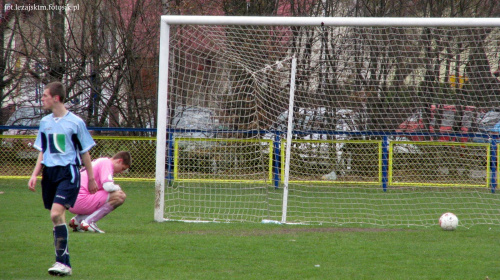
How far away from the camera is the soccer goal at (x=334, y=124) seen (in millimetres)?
9195

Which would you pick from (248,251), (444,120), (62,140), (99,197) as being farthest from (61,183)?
(444,120)

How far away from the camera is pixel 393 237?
22.6 feet

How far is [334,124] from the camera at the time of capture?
12.0 meters

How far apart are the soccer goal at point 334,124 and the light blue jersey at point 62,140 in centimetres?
326

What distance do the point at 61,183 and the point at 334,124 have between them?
808 cm

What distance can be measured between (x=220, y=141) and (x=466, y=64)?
4.79 meters

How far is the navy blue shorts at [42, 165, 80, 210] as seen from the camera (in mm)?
4625

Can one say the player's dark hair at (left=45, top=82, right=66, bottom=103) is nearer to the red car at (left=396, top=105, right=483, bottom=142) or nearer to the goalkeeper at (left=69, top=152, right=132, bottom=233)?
the goalkeeper at (left=69, top=152, right=132, bottom=233)

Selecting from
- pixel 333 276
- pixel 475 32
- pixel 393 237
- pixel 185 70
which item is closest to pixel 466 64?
pixel 475 32

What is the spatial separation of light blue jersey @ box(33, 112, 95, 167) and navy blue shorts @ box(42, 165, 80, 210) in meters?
0.05
